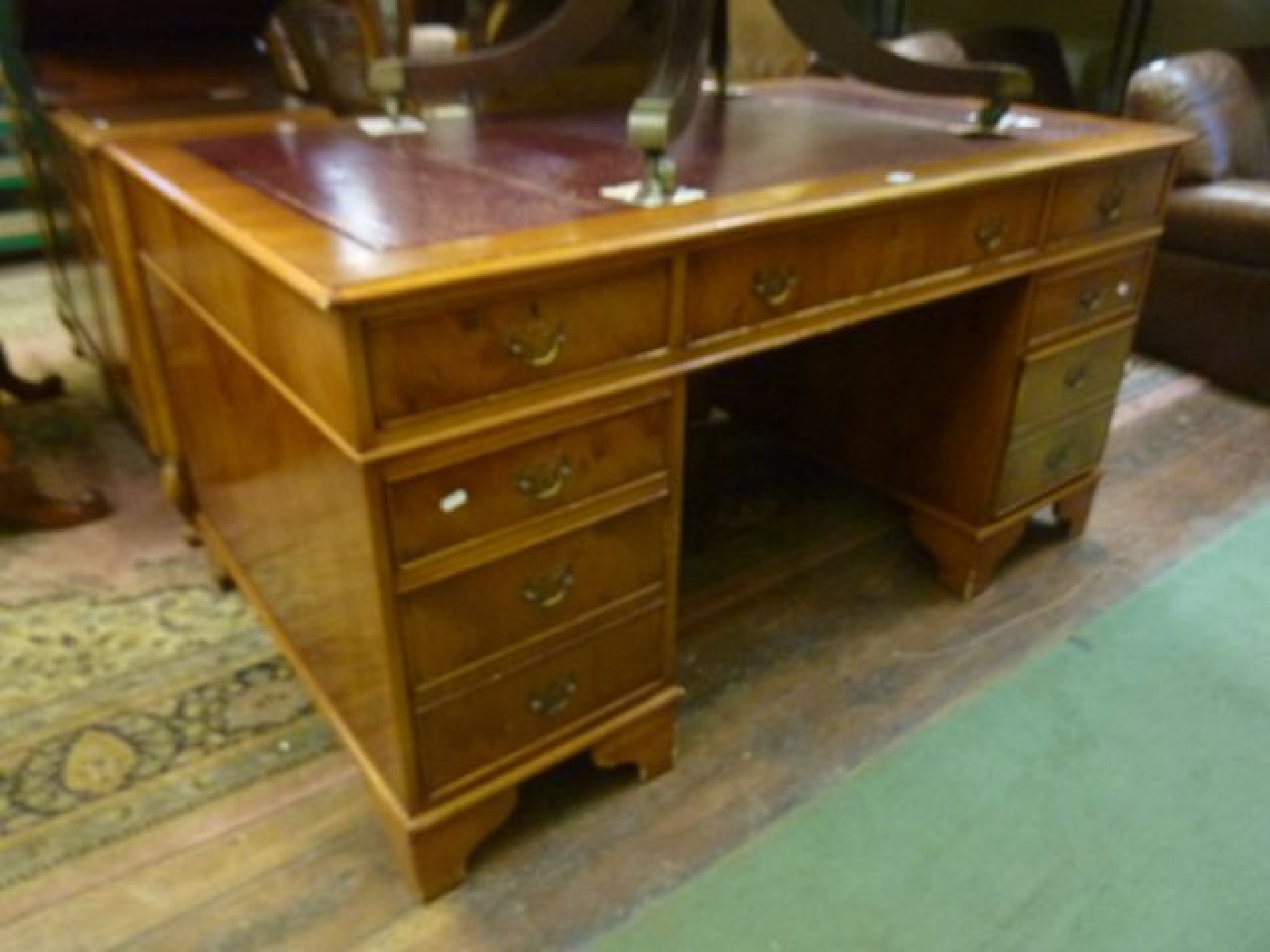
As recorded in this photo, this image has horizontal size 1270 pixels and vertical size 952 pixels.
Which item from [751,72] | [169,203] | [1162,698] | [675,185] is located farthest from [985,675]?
[751,72]

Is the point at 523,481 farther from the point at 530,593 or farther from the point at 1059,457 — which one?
the point at 1059,457

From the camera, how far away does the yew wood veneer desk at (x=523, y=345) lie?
0.95m

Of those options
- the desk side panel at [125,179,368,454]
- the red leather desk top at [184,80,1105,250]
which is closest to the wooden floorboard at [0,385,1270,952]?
the desk side panel at [125,179,368,454]

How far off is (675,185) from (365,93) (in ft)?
2.83

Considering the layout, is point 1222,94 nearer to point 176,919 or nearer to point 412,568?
point 412,568

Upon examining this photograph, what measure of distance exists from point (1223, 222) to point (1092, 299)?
1057 millimetres

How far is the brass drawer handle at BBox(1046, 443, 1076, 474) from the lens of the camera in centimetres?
175

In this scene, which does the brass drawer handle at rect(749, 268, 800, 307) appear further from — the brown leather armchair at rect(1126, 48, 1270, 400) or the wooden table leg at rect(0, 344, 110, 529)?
the brown leather armchair at rect(1126, 48, 1270, 400)

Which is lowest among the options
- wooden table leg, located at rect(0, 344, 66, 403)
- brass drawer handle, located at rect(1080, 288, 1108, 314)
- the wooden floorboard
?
the wooden floorboard

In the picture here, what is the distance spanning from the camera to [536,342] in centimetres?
99

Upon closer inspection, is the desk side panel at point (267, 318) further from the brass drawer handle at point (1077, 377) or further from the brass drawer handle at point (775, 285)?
the brass drawer handle at point (1077, 377)

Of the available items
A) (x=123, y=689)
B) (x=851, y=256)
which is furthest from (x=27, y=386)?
(x=851, y=256)

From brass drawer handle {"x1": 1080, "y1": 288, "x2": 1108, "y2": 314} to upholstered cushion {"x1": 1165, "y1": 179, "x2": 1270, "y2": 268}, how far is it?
899 mm

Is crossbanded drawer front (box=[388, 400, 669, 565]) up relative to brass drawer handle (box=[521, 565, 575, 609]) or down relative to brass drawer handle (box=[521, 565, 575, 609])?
up
